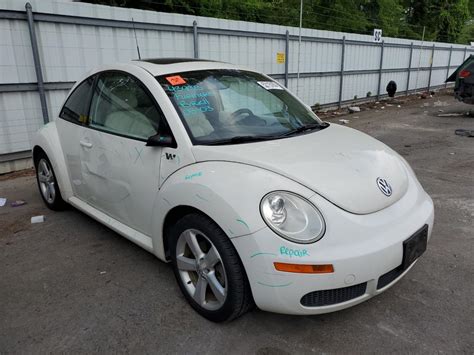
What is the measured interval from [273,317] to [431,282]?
1.30 metres

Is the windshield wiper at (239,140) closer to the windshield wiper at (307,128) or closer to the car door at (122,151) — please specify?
the windshield wiper at (307,128)

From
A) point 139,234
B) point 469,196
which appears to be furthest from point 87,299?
point 469,196

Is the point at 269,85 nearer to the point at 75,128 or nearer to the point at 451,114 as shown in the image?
the point at 75,128

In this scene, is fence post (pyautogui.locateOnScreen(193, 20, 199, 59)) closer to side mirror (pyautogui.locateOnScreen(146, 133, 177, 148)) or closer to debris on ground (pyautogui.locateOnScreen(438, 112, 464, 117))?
side mirror (pyautogui.locateOnScreen(146, 133, 177, 148))

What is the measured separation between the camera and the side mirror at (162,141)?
2.70 m

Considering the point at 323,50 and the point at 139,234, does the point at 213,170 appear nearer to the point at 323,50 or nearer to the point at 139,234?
the point at 139,234

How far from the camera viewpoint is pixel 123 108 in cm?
325

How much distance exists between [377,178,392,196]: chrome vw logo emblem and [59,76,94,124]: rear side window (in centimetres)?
259

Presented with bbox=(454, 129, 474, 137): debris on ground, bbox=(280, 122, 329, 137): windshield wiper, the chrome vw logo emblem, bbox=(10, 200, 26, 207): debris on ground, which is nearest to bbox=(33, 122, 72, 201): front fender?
bbox=(10, 200, 26, 207): debris on ground

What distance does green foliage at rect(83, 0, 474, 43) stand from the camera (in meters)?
15.5

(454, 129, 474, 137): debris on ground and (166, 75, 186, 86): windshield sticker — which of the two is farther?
(454, 129, 474, 137): debris on ground

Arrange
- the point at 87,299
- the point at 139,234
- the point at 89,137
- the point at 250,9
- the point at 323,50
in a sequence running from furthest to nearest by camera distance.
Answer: the point at 250,9 < the point at 323,50 < the point at 89,137 < the point at 139,234 < the point at 87,299

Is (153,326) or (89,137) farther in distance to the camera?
(89,137)

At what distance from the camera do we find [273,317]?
260cm
